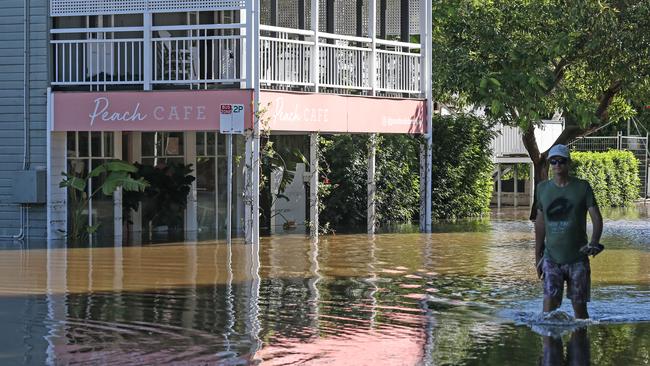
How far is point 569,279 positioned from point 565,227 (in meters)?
0.51

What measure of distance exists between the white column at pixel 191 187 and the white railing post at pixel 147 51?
12.0 ft

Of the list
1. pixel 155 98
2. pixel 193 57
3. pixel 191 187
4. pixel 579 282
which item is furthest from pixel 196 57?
pixel 579 282

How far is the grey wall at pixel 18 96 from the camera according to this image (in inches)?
906

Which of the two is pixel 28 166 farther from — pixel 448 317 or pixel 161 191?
pixel 448 317

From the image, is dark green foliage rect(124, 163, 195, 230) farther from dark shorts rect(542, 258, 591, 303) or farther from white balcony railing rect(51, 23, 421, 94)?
dark shorts rect(542, 258, 591, 303)

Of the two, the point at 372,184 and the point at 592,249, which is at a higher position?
the point at 372,184

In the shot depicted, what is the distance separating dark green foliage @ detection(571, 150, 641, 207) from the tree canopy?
851 centimetres

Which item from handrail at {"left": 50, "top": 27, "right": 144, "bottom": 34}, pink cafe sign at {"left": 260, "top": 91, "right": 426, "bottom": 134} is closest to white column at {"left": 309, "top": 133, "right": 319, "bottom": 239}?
pink cafe sign at {"left": 260, "top": 91, "right": 426, "bottom": 134}

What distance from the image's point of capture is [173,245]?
22.2m

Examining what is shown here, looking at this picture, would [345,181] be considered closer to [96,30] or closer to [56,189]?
[56,189]

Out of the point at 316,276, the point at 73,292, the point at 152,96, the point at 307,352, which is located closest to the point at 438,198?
the point at 152,96

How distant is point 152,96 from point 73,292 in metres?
7.91

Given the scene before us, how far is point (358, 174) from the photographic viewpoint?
28203 mm

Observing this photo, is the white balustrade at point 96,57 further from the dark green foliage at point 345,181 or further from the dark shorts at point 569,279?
the dark shorts at point 569,279
